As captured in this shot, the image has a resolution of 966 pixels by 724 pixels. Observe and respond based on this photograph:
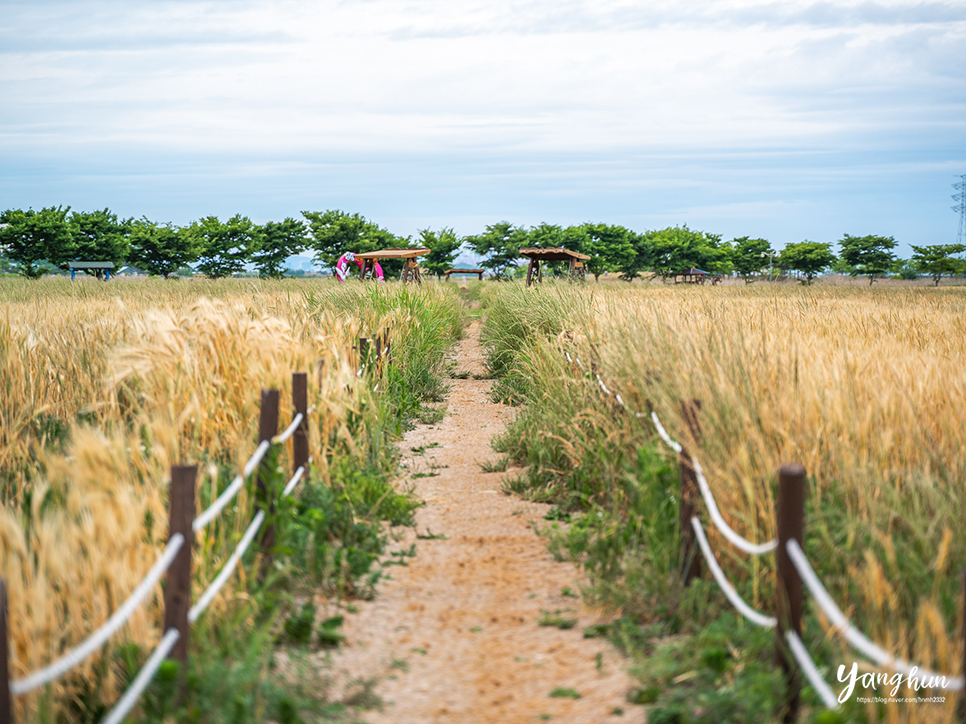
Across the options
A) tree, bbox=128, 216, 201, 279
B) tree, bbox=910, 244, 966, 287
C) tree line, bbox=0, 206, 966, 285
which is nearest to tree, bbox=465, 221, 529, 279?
tree line, bbox=0, 206, 966, 285

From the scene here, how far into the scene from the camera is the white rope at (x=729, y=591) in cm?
262

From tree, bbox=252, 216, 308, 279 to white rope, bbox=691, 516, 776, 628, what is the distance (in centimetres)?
6372

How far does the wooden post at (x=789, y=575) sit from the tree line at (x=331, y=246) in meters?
53.4

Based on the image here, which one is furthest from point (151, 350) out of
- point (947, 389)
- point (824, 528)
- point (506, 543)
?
point (947, 389)

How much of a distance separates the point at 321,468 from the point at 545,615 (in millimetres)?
1866

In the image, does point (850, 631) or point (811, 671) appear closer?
point (850, 631)

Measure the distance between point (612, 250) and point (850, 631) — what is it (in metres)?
71.6

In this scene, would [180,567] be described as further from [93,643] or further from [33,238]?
[33,238]

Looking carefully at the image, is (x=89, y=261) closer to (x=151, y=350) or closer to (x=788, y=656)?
(x=151, y=350)

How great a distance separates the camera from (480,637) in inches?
134

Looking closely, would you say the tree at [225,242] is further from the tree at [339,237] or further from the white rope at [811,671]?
the white rope at [811,671]

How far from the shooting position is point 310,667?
2893 millimetres

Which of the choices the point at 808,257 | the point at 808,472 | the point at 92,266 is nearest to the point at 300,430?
the point at 808,472

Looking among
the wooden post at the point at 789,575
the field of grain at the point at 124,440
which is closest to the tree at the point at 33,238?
the field of grain at the point at 124,440
